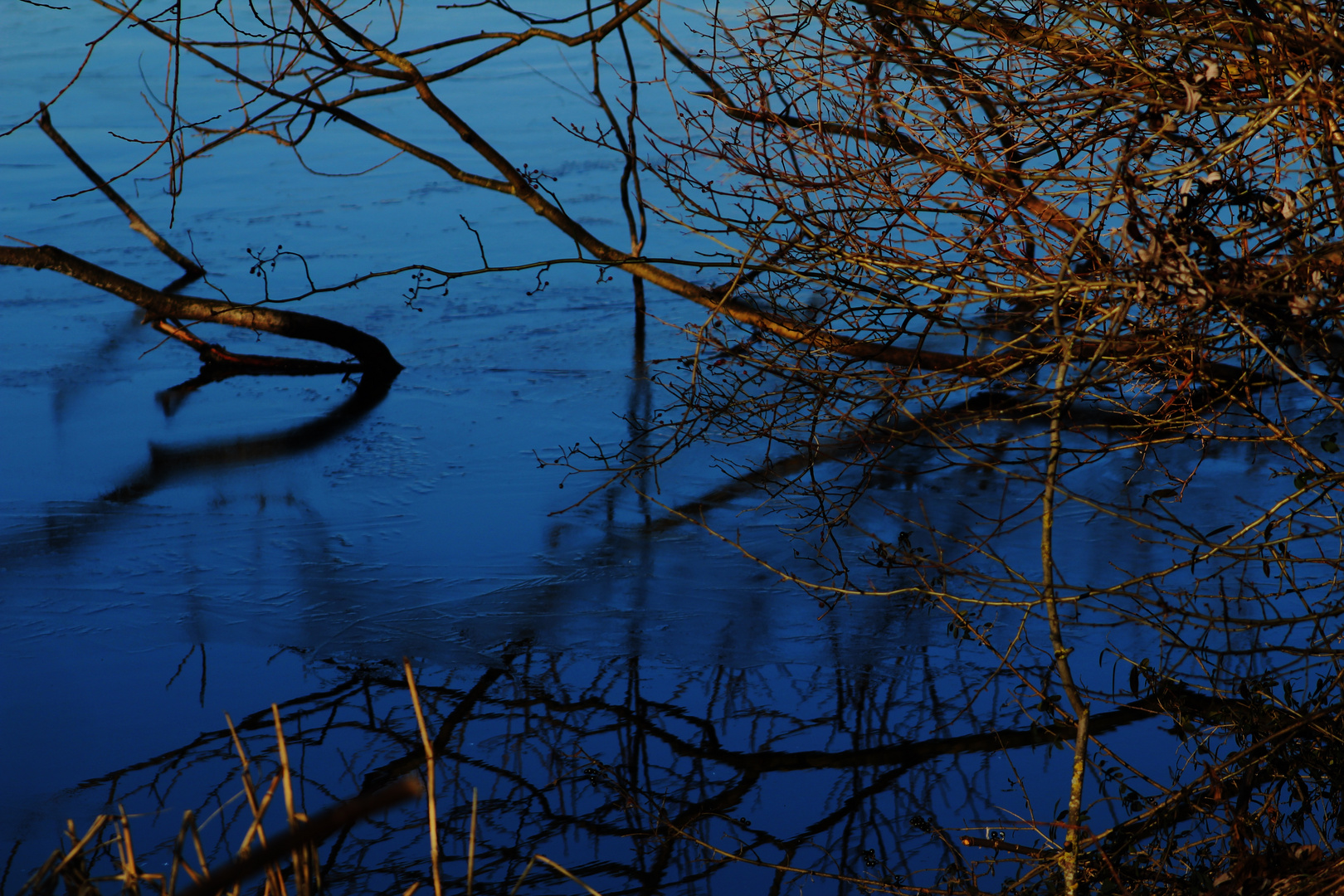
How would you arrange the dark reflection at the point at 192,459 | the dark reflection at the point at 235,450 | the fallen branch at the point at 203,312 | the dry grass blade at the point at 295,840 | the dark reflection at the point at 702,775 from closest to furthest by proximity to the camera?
1. the dry grass blade at the point at 295,840
2. the dark reflection at the point at 702,775
3. the dark reflection at the point at 192,459
4. the dark reflection at the point at 235,450
5. the fallen branch at the point at 203,312

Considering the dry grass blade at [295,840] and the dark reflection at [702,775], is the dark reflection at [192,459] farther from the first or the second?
the dry grass blade at [295,840]

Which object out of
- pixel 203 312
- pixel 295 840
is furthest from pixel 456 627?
pixel 295 840

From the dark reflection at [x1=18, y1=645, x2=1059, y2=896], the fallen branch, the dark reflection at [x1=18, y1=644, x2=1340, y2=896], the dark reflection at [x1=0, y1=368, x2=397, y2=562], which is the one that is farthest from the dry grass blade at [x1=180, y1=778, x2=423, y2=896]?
the fallen branch

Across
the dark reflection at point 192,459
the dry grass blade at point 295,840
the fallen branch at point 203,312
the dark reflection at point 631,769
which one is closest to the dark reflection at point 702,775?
the dark reflection at point 631,769

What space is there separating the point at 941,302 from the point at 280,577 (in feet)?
9.37

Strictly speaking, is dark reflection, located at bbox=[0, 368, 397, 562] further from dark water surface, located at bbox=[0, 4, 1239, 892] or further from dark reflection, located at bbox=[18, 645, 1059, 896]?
dark reflection, located at bbox=[18, 645, 1059, 896]

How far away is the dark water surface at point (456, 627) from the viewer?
11.4ft

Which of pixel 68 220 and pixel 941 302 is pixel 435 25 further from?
pixel 941 302

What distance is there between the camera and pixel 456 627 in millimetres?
4488

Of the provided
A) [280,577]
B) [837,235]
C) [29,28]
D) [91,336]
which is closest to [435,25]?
[29,28]

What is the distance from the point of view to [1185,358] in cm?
302

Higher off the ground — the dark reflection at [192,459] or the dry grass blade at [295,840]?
the dark reflection at [192,459]

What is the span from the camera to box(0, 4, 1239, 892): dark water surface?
3486 millimetres

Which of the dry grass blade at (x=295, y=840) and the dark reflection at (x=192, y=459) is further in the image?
the dark reflection at (x=192, y=459)
